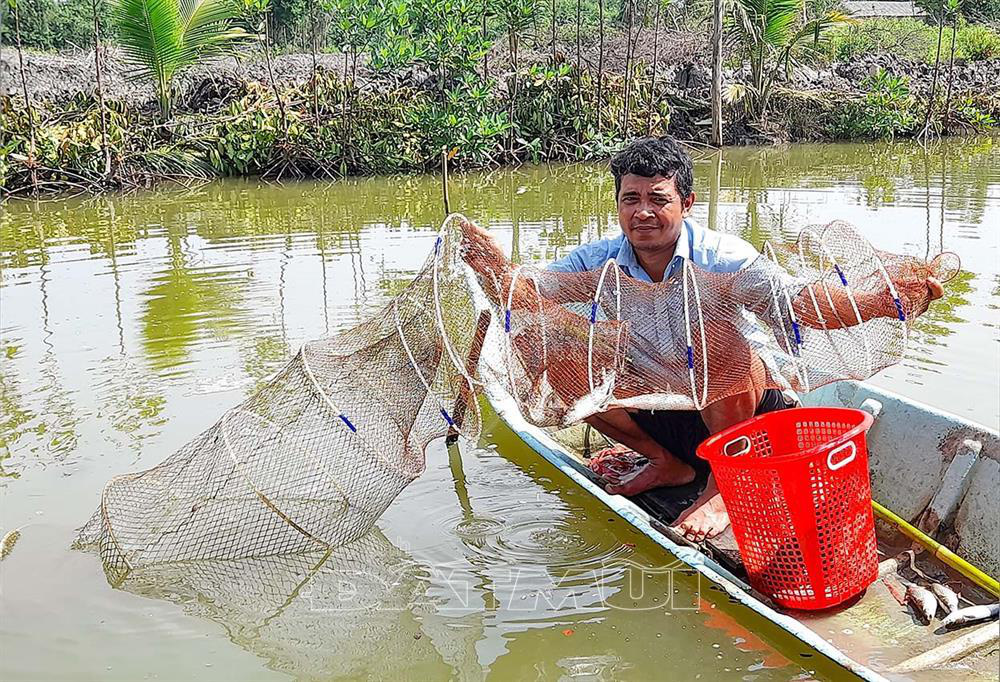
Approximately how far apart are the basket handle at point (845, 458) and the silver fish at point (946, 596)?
0.58m

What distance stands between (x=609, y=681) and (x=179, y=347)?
4.22 m

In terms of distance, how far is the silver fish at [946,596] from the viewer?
2.97m

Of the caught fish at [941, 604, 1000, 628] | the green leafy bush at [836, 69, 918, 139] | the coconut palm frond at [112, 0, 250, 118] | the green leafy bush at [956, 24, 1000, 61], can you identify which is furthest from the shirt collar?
the green leafy bush at [956, 24, 1000, 61]

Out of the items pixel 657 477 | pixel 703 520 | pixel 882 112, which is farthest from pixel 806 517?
pixel 882 112

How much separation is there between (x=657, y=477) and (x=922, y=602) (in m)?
1.14

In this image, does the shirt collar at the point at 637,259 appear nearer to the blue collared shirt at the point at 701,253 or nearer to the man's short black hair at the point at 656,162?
the blue collared shirt at the point at 701,253

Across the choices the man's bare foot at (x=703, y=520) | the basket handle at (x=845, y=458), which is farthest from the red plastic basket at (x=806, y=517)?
the man's bare foot at (x=703, y=520)

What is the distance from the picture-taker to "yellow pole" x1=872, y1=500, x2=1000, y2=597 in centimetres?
301

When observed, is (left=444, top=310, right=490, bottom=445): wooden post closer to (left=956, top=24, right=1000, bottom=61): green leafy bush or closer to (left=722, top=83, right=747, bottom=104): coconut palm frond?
(left=722, top=83, right=747, bottom=104): coconut palm frond

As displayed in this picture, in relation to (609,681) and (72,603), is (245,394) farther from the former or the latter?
(609,681)

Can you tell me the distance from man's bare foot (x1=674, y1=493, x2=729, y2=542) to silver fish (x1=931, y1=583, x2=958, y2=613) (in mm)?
716

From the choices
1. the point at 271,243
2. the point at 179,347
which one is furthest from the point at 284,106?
the point at 179,347

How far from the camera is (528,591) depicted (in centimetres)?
347

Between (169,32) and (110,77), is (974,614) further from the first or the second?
(110,77)
